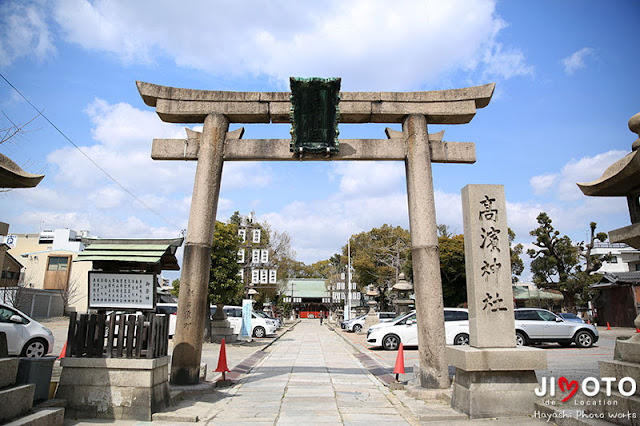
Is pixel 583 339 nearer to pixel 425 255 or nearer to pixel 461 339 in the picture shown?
pixel 461 339

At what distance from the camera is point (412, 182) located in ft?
28.4

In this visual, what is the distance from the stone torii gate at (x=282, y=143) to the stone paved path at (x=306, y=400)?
1.90 m

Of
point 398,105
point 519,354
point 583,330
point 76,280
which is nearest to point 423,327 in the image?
point 519,354

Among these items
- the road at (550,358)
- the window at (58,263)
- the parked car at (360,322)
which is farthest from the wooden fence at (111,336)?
the window at (58,263)

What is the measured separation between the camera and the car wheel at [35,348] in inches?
412

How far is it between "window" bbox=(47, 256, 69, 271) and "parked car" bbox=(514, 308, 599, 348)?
3387cm

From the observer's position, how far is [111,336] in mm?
6184

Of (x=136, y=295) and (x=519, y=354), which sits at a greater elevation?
(x=136, y=295)

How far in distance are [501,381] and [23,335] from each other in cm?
1137

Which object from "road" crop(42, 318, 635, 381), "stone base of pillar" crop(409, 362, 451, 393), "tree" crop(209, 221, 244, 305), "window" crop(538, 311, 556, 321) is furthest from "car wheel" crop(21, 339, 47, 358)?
"window" crop(538, 311, 556, 321)

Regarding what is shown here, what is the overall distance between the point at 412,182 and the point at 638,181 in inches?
162

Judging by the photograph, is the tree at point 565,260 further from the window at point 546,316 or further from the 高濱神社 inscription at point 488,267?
the 高濱神社 inscription at point 488,267

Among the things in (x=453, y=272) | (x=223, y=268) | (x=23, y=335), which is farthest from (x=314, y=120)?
(x=453, y=272)

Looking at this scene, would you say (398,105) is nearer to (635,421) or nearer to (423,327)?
(423,327)
